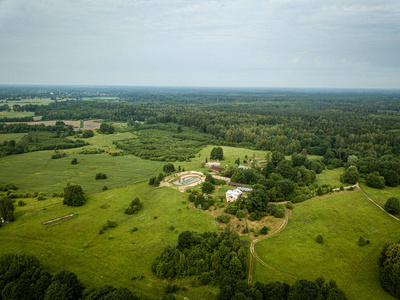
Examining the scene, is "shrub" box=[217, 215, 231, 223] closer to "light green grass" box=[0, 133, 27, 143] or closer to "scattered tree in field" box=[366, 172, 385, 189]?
"scattered tree in field" box=[366, 172, 385, 189]

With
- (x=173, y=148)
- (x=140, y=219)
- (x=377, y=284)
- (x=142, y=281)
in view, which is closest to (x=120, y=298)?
(x=142, y=281)

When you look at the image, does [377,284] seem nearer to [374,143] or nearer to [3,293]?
[3,293]

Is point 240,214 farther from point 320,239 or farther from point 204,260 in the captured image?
point 204,260

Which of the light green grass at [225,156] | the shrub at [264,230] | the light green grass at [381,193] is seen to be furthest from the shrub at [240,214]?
the light green grass at [381,193]

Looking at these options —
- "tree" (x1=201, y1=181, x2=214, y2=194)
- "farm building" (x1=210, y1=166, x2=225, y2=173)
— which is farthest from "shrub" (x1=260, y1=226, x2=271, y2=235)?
"farm building" (x1=210, y1=166, x2=225, y2=173)

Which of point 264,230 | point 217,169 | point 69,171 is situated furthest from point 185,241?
point 69,171

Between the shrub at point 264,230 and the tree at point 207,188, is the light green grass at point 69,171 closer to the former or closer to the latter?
the tree at point 207,188
